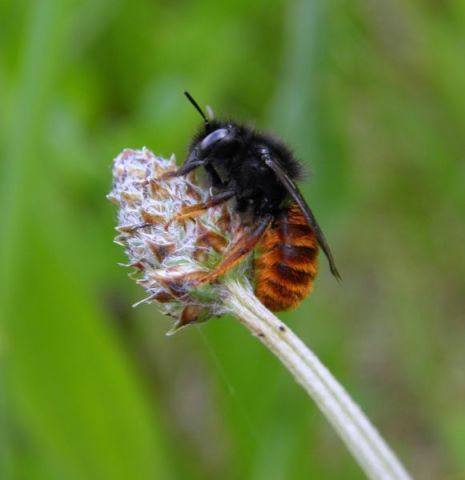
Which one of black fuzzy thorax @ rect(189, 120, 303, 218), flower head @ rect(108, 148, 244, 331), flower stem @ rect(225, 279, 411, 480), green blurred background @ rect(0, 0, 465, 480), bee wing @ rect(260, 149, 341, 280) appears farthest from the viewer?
green blurred background @ rect(0, 0, 465, 480)

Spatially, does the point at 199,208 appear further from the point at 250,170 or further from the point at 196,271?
the point at 250,170

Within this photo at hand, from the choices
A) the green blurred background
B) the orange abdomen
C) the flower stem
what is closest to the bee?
the orange abdomen

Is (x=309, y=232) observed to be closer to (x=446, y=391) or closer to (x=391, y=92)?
(x=446, y=391)

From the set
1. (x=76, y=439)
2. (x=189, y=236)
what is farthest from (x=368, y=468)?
(x=76, y=439)

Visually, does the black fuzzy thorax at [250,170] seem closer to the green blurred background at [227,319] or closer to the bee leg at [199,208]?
the bee leg at [199,208]

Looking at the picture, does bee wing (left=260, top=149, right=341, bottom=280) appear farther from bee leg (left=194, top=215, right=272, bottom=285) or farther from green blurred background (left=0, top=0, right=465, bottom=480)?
green blurred background (left=0, top=0, right=465, bottom=480)

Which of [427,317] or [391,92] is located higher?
[391,92]

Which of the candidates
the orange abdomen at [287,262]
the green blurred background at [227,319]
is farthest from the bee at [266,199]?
the green blurred background at [227,319]

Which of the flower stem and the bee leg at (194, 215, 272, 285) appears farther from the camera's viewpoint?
the bee leg at (194, 215, 272, 285)
